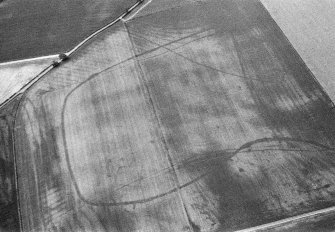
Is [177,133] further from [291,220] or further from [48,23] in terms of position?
[48,23]

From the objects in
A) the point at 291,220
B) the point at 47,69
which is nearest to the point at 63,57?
the point at 47,69

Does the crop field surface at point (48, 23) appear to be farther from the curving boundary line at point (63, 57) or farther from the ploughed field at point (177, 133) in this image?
the ploughed field at point (177, 133)

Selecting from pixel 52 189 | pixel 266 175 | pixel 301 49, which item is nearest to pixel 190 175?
pixel 266 175

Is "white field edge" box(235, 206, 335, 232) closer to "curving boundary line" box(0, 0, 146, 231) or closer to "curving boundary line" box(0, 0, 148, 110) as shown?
"curving boundary line" box(0, 0, 146, 231)

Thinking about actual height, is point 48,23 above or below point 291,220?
above

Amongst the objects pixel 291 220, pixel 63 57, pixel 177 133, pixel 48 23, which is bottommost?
pixel 291 220

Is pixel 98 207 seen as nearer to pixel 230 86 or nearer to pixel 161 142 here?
pixel 161 142

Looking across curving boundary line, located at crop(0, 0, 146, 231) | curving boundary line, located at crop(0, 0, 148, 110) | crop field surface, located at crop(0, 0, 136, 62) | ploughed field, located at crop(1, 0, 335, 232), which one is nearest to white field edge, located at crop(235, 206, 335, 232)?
ploughed field, located at crop(1, 0, 335, 232)

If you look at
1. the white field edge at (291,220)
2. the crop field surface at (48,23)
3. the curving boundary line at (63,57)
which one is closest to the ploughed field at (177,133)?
the white field edge at (291,220)
